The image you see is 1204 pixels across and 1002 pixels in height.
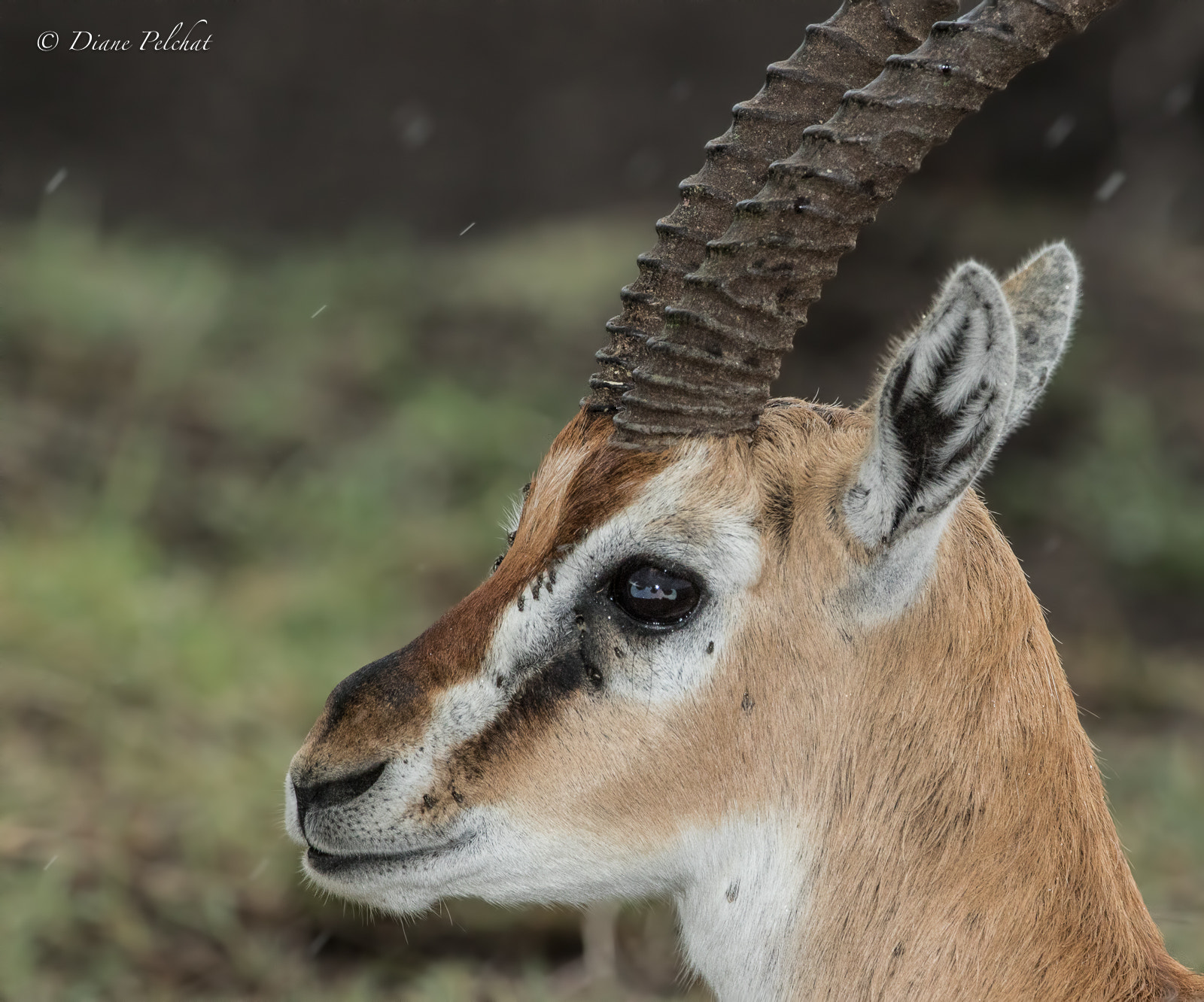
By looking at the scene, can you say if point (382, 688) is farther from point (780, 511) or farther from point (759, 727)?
point (780, 511)

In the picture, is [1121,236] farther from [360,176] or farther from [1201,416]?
[360,176]

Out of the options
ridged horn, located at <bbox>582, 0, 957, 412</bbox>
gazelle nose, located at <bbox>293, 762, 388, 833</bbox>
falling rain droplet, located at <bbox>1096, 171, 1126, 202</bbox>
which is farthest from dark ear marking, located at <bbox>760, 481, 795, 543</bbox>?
falling rain droplet, located at <bbox>1096, 171, 1126, 202</bbox>

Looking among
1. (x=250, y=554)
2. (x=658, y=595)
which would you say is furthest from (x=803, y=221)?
(x=250, y=554)

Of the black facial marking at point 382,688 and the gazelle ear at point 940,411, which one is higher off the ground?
the gazelle ear at point 940,411

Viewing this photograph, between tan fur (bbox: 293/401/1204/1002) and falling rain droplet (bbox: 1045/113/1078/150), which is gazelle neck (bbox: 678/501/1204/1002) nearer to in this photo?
tan fur (bbox: 293/401/1204/1002)

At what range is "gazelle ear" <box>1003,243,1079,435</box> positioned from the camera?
8.81 feet

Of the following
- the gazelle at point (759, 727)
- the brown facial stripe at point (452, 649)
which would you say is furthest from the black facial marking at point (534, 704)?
the brown facial stripe at point (452, 649)

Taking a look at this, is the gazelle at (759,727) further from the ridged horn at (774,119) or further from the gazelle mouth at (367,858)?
the ridged horn at (774,119)

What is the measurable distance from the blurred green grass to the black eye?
2.04m

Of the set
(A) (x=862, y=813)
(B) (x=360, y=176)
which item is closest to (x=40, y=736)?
(A) (x=862, y=813)

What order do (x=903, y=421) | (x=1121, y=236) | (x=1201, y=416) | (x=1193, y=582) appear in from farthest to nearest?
(x=1121, y=236), (x=1201, y=416), (x=1193, y=582), (x=903, y=421)

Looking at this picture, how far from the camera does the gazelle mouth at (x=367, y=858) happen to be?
8.56 feet

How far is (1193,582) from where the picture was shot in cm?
718

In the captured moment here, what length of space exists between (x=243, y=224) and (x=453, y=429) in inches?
197
